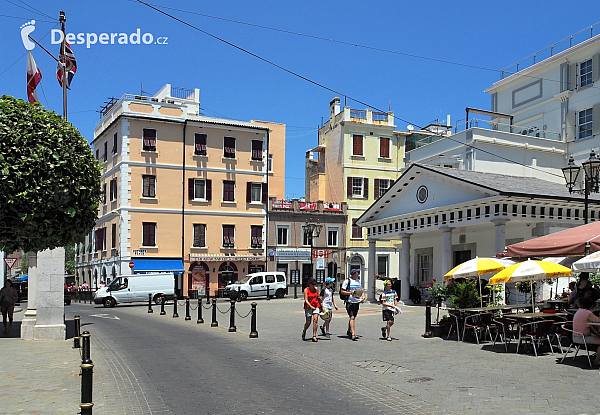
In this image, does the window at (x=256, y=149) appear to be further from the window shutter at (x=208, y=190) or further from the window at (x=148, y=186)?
the window at (x=148, y=186)

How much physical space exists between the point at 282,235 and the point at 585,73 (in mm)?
24621

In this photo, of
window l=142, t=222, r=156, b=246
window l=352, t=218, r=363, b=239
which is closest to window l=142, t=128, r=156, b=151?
window l=142, t=222, r=156, b=246

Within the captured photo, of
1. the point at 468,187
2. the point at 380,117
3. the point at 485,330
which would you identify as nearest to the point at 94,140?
the point at 380,117

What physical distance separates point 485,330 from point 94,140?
43.4m

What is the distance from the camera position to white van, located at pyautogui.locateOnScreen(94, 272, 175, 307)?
116 feet

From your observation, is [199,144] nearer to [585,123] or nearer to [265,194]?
[265,194]

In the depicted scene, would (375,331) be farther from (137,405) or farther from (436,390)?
(137,405)

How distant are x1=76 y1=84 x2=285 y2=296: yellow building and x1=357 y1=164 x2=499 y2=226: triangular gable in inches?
646

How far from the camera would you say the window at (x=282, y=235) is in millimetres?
48688

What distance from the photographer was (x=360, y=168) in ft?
170

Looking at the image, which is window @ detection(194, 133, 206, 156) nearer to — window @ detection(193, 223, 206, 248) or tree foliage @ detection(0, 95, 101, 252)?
window @ detection(193, 223, 206, 248)

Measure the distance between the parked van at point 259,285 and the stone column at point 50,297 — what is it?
2351 cm

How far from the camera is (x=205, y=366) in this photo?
1161 centimetres

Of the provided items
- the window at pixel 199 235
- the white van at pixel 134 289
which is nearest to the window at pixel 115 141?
the window at pixel 199 235
